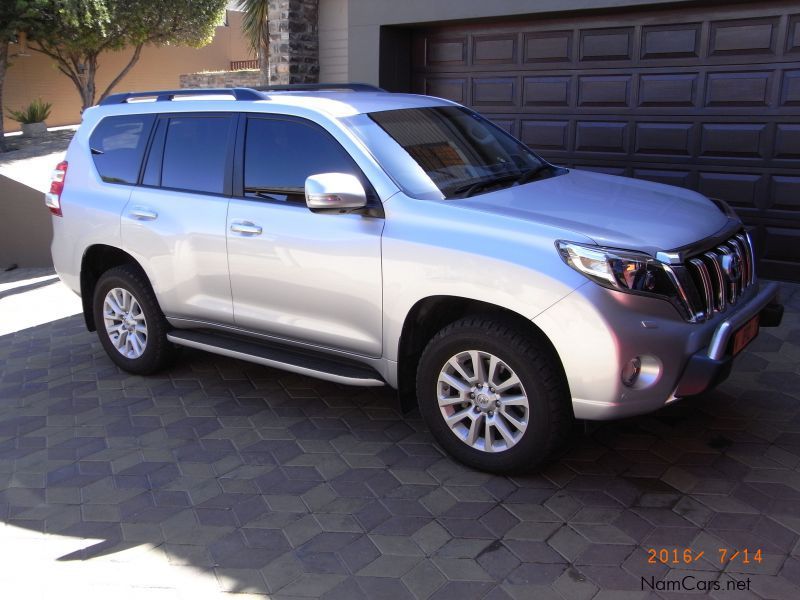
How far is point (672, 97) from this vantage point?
7.48 metres

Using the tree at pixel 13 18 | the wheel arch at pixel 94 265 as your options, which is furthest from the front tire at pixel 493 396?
the tree at pixel 13 18

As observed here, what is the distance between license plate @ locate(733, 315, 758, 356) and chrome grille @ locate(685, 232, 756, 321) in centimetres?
13

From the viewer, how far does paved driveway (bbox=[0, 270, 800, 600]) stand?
127 inches

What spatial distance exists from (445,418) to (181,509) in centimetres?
137

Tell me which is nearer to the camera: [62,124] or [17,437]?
[17,437]

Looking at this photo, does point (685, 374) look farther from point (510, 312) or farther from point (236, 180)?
point (236, 180)

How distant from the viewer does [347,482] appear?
4039 mm

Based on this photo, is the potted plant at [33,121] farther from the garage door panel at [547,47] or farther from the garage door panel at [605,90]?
the garage door panel at [605,90]

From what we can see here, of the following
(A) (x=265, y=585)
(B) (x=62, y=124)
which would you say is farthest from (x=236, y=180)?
(B) (x=62, y=124)

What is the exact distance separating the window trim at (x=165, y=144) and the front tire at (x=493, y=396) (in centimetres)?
178

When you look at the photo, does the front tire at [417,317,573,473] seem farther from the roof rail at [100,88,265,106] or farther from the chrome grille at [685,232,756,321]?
the roof rail at [100,88,265,106]

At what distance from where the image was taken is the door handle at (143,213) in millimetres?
5152

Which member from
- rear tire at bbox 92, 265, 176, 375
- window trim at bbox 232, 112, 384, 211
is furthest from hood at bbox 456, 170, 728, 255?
rear tire at bbox 92, 265, 176, 375

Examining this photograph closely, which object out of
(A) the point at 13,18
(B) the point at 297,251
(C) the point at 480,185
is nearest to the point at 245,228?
(B) the point at 297,251
